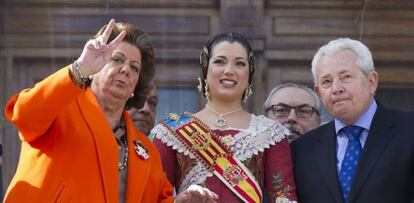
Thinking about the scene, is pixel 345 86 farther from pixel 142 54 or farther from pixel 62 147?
pixel 62 147

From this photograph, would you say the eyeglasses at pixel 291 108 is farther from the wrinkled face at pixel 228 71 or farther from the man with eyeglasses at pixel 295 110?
the wrinkled face at pixel 228 71

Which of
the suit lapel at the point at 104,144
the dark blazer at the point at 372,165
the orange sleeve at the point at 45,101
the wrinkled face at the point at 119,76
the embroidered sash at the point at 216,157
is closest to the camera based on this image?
the orange sleeve at the point at 45,101

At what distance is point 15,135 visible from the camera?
5625mm

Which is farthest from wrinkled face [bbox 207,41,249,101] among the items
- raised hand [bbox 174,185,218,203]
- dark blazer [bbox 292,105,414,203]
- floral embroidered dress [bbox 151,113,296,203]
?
raised hand [bbox 174,185,218,203]

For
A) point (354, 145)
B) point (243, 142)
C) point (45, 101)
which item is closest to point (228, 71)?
point (243, 142)

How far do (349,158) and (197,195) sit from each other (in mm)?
689

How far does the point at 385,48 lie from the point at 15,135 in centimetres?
224

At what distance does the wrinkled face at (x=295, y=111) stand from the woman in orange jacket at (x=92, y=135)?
104 cm

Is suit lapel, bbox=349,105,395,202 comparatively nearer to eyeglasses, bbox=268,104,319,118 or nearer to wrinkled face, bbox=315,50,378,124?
wrinkled face, bbox=315,50,378,124

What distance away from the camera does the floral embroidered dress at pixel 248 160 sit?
3783mm

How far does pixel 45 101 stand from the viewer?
312 cm

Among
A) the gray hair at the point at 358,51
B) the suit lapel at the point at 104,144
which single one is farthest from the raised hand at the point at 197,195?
the gray hair at the point at 358,51

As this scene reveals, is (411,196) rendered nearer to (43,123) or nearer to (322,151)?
(322,151)

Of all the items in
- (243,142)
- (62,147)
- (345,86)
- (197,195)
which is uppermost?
(345,86)
